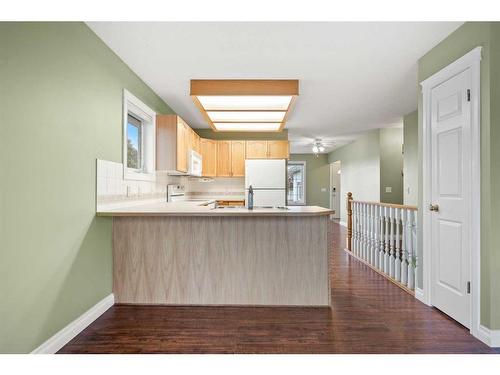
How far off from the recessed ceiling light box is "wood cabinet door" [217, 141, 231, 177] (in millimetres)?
2221

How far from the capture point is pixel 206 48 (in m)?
2.61

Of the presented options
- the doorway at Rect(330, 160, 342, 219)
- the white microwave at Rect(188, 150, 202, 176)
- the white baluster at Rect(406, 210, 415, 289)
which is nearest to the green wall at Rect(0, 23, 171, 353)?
the white microwave at Rect(188, 150, 202, 176)

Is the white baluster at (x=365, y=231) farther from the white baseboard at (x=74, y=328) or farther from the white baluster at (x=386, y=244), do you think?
the white baseboard at (x=74, y=328)

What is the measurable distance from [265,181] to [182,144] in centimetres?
217

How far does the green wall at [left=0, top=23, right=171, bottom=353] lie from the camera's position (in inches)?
63.5

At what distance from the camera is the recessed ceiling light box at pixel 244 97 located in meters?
3.11

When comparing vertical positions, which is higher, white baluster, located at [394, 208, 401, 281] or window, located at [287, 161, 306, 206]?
window, located at [287, 161, 306, 206]

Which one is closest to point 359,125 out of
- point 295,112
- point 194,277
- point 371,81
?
point 295,112

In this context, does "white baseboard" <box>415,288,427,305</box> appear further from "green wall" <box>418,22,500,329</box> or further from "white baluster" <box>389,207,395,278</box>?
"green wall" <box>418,22,500,329</box>

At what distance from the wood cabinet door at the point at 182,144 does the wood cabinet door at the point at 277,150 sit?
2064mm

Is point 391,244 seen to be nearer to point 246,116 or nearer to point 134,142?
point 246,116

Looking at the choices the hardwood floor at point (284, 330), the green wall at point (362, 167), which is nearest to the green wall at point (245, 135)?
the green wall at point (362, 167)
